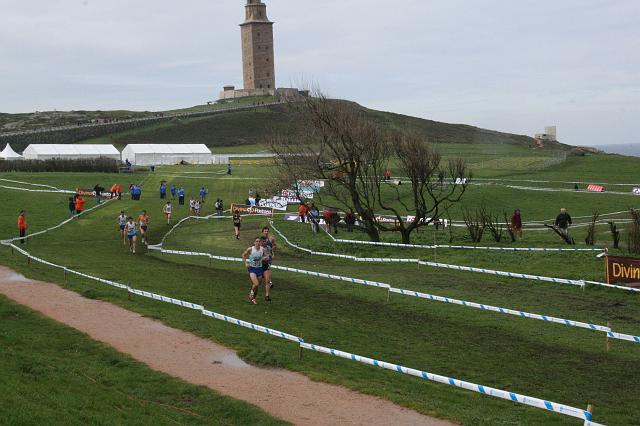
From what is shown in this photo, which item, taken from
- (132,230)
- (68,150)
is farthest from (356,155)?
(68,150)

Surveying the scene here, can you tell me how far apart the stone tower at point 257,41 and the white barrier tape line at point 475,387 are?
155788 mm

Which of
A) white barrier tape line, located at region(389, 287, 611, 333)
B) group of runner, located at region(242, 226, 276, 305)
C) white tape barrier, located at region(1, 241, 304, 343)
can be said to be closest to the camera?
white tape barrier, located at region(1, 241, 304, 343)

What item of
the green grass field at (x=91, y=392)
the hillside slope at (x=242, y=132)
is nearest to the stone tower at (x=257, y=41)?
the hillside slope at (x=242, y=132)

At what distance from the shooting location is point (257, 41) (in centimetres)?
16488

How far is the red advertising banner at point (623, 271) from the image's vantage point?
20609mm

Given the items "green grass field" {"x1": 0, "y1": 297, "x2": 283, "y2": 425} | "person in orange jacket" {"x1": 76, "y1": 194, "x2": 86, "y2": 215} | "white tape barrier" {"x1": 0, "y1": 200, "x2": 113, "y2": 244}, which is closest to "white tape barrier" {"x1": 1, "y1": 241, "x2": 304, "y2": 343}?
"green grass field" {"x1": 0, "y1": 297, "x2": 283, "y2": 425}

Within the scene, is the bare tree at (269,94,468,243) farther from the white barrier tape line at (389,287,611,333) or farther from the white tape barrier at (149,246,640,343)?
the white barrier tape line at (389,287,611,333)

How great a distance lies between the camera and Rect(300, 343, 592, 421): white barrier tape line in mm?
10138

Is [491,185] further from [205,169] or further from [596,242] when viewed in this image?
[205,169]

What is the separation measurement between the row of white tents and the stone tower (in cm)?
7965

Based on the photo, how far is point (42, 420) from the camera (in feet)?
31.6

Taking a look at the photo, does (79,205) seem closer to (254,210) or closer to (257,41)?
(254,210)

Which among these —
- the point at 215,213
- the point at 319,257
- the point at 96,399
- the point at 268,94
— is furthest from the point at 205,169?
the point at 268,94

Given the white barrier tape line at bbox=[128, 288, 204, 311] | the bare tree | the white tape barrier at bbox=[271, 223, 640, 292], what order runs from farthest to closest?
1. the bare tree
2. the white tape barrier at bbox=[271, 223, 640, 292]
3. the white barrier tape line at bbox=[128, 288, 204, 311]
